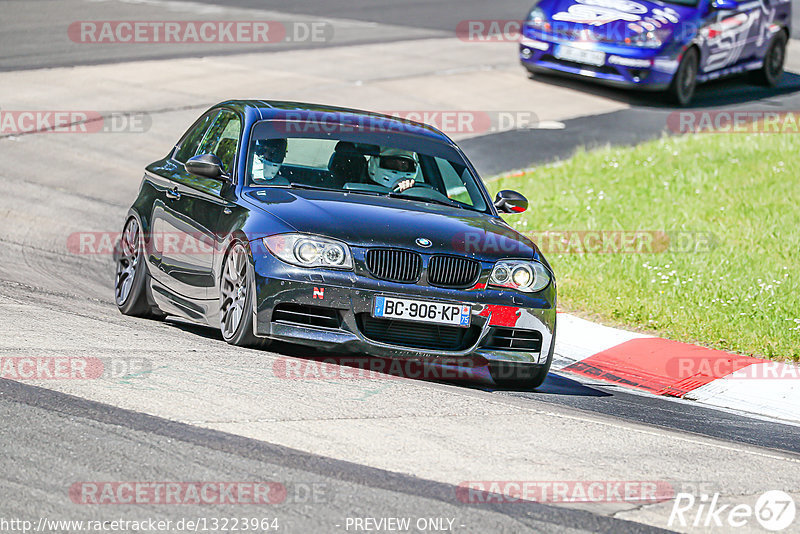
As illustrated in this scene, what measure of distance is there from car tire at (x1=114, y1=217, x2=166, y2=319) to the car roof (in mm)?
1173

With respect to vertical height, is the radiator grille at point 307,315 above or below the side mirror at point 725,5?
above

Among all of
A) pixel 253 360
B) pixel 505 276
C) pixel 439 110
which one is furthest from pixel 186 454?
pixel 439 110

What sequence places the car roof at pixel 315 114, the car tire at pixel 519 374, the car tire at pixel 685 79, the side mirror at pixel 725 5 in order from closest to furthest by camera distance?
the car tire at pixel 519 374 → the car roof at pixel 315 114 → the car tire at pixel 685 79 → the side mirror at pixel 725 5

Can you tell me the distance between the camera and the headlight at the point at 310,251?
7.23 m

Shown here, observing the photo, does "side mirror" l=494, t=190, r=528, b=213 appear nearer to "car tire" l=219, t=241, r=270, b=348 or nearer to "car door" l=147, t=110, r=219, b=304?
"car tire" l=219, t=241, r=270, b=348

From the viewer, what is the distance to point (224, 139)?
28.7 ft

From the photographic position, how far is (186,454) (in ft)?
16.9

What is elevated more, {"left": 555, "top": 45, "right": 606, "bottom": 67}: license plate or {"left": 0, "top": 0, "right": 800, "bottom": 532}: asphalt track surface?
{"left": 0, "top": 0, "right": 800, "bottom": 532}: asphalt track surface

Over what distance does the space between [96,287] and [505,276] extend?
13.4ft

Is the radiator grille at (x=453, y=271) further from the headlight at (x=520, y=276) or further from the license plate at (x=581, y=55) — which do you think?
the license plate at (x=581, y=55)

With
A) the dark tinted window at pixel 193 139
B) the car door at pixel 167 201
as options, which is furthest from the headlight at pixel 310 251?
the dark tinted window at pixel 193 139

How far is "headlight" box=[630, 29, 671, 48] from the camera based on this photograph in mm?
18859

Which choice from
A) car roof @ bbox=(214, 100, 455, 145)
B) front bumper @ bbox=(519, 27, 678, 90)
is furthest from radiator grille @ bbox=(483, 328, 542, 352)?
front bumper @ bbox=(519, 27, 678, 90)

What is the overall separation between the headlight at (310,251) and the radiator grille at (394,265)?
0.46ft
